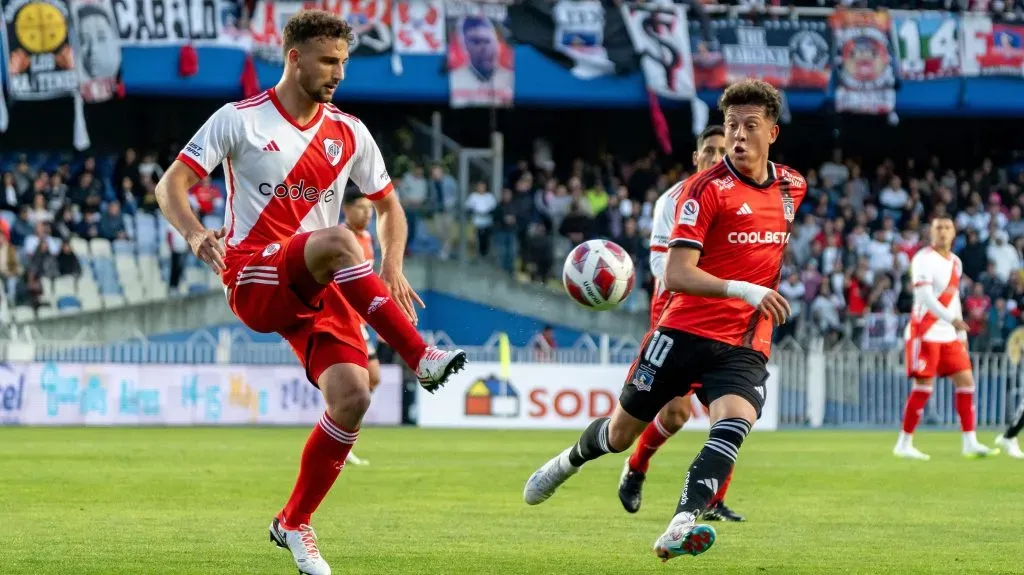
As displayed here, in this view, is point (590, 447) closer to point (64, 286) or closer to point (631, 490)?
point (631, 490)

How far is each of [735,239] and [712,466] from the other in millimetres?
1243

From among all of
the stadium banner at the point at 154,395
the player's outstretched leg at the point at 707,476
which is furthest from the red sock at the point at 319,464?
the stadium banner at the point at 154,395

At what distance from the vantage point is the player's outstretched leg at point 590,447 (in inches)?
346

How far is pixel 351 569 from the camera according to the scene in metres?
7.64

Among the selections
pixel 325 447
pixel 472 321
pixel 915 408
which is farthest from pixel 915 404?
pixel 472 321

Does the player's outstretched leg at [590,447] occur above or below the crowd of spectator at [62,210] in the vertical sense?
above

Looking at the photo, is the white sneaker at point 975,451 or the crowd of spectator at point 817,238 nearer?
Result: the white sneaker at point 975,451

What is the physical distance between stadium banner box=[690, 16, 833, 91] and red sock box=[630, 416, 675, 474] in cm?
2162

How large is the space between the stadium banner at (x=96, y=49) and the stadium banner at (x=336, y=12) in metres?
2.43

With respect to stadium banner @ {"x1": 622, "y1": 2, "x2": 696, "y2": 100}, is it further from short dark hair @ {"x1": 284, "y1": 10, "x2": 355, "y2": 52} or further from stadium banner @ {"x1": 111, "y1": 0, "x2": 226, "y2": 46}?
short dark hair @ {"x1": 284, "y1": 10, "x2": 355, "y2": 52}

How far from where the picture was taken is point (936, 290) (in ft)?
56.4

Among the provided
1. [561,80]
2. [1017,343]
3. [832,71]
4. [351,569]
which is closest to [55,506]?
[351,569]

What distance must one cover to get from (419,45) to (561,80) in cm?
304

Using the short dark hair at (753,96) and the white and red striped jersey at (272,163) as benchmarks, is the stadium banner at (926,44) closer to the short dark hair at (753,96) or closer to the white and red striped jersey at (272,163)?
the short dark hair at (753,96)
